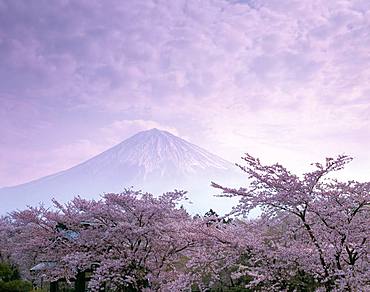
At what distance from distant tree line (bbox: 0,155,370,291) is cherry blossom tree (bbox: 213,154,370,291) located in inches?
0.6

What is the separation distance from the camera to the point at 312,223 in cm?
574

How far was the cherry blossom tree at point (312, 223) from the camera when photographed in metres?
5.30

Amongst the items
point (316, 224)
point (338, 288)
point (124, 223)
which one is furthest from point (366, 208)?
point (124, 223)

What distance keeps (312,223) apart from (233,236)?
134cm

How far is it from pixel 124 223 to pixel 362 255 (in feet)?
14.8

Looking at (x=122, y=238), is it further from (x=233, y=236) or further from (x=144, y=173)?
(x=144, y=173)

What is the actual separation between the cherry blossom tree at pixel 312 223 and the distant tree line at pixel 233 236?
14mm

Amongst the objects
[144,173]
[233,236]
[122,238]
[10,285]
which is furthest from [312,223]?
[144,173]

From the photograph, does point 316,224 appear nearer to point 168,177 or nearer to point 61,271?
point 61,271

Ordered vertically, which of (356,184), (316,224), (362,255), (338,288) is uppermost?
(356,184)

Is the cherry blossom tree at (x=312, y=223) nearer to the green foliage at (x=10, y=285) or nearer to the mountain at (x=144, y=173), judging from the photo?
the green foliage at (x=10, y=285)

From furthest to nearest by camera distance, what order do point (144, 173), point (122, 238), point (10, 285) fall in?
point (144, 173), point (10, 285), point (122, 238)

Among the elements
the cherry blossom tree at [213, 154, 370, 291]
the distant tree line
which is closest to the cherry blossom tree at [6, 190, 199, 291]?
the distant tree line

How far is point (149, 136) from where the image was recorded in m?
87.4
